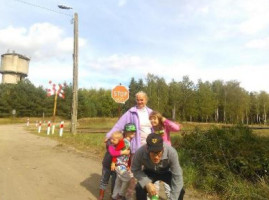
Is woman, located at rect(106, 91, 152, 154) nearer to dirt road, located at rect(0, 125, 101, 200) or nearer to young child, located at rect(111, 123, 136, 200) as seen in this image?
young child, located at rect(111, 123, 136, 200)

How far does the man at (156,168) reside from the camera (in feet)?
11.0

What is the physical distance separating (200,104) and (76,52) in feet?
163

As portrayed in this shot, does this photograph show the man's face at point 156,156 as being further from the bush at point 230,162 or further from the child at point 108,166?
the bush at point 230,162

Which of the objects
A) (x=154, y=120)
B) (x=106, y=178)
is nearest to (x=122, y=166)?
(x=106, y=178)

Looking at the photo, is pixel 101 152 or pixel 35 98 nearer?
pixel 101 152

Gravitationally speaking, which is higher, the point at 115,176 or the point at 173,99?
the point at 173,99

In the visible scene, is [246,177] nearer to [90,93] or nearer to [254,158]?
[254,158]

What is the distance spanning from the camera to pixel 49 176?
7125 millimetres

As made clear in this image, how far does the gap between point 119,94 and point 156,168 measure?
10927 mm

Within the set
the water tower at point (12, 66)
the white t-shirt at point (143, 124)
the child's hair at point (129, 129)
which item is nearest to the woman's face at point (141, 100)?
the white t-shirt at point (143, 124)

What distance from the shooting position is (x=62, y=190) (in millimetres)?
5957

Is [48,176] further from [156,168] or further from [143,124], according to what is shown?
[156,168]

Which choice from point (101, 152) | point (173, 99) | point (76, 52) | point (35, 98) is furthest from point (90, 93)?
point (101, 152)

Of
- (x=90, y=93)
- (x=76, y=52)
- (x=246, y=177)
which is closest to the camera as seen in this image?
(x=246, y=177)
